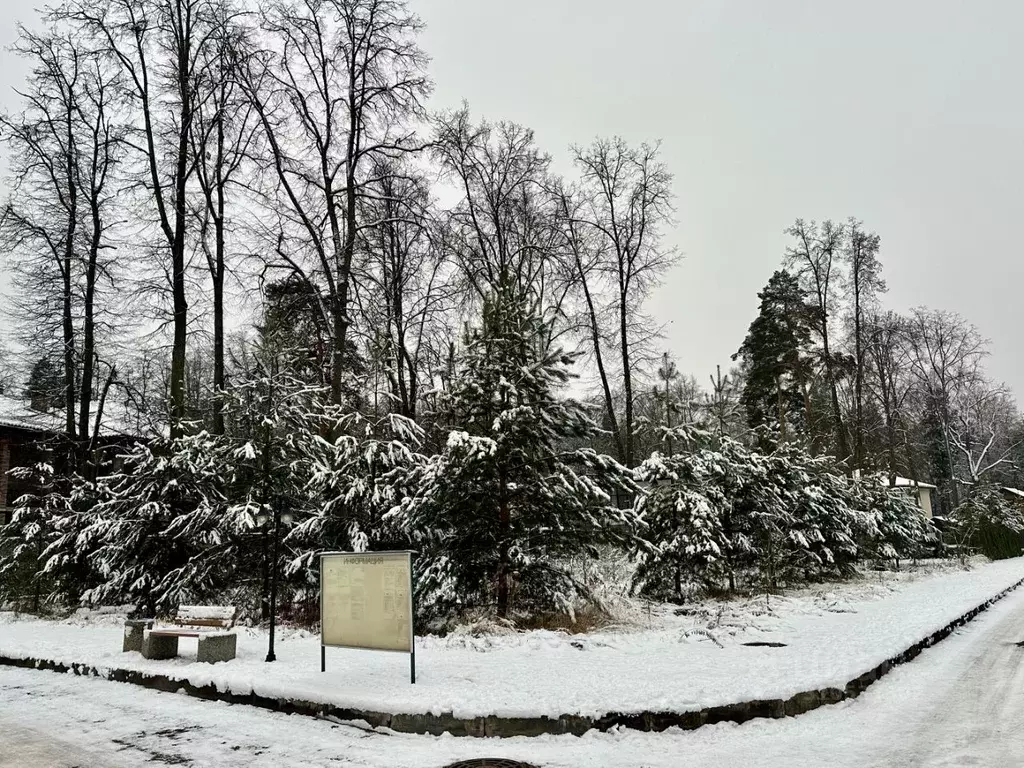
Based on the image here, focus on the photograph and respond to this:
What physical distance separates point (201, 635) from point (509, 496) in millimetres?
4798

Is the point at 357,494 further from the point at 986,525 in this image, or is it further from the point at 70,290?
the point at 986,525

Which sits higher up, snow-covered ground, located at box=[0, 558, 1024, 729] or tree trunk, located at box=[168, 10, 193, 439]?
tree trunk, located at box=[168, 10, 193, 439]

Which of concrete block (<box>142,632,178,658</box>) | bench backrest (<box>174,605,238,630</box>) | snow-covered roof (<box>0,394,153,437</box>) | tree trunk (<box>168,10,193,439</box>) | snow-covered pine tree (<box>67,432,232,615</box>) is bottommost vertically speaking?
concrete block (<box>142,632,178,658</box>)

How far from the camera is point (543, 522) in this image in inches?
432

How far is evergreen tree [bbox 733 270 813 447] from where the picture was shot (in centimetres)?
3812

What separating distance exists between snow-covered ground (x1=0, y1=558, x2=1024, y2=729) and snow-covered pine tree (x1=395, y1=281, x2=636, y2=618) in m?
1.15

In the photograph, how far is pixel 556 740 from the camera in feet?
17.8

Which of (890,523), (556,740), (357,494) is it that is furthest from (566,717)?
(890,523)

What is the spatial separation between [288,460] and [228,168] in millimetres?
10521

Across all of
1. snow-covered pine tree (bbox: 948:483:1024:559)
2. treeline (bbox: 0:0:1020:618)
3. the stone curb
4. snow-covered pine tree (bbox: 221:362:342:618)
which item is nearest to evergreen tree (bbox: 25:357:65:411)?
treeline (bbox: 0:0:1020:618)

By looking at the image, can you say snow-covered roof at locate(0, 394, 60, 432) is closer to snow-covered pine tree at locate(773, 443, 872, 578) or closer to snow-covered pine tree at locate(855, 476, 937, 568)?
snow-covered pine tree at locate(773, 443, 872, 578)

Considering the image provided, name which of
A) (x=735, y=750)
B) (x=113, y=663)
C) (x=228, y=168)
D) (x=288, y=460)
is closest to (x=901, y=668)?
(x=735, y=750)

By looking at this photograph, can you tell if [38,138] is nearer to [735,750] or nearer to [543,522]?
[543,522]

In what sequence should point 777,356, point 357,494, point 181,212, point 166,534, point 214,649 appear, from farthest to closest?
point 777,356
point 181,212
point 166,534
point 357,494
point 214,649
